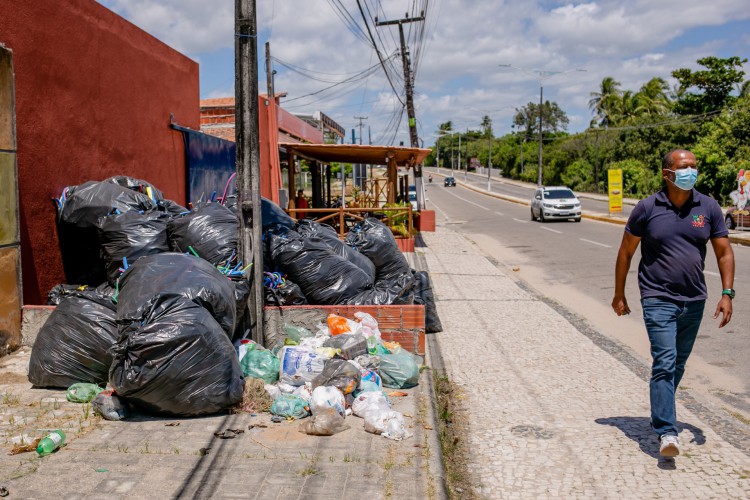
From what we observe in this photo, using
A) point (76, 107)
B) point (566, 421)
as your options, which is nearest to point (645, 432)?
point (566, 421)

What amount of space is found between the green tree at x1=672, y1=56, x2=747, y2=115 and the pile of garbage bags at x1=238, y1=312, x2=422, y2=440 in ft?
153

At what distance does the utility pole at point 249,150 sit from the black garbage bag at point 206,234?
24 centimetres

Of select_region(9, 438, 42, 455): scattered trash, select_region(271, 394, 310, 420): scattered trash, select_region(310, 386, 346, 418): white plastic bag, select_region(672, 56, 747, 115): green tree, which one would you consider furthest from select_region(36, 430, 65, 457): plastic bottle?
select_region(672, 56, 747, 115): green tree

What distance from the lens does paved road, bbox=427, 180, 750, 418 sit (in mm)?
6238

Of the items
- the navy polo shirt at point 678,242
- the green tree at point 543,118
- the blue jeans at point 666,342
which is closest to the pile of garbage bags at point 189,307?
the blue jeans at point 666,342

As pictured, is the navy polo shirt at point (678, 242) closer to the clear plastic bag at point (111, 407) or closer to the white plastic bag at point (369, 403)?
the white plastic bag at point (369, 403)

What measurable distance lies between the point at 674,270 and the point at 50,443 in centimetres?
383

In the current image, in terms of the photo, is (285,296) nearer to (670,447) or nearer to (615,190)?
(670,447)

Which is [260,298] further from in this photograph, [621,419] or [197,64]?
[197,64]

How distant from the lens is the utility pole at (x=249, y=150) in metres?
5.87

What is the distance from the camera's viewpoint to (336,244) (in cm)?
740

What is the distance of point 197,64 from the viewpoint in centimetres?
1188

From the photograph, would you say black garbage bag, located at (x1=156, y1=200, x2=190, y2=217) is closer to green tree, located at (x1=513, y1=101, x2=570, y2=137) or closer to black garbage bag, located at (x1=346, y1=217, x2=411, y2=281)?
black garbage bag, located at (x1=346, y1=217, x2=411, y2=281)

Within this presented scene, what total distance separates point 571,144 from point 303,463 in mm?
70094
